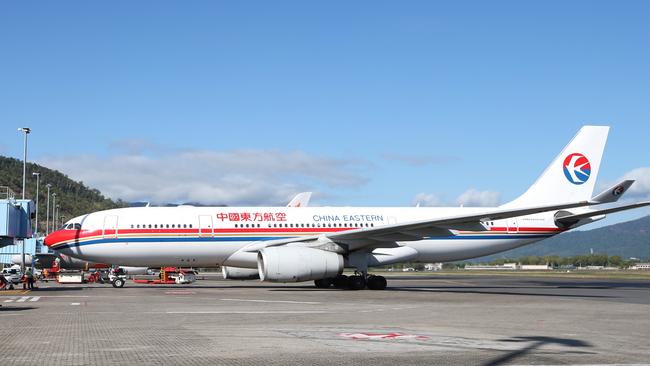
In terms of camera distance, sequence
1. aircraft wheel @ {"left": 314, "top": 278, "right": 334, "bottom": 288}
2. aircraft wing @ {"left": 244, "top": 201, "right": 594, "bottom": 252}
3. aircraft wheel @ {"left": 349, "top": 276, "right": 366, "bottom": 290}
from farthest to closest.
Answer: aircraft wheel @ {"left": 314, "top": 278, "right": 334, "bottom": 288}
aircraft wheel @ {"left": 349, "top": 276, "right": 366, "bottom": 290}
aircraft wing @ {"left": 244, "top": 201, "right": 594, "bottom": 252}

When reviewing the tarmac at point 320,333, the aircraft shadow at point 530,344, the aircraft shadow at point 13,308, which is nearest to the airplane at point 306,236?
the tarmac at point 320,333

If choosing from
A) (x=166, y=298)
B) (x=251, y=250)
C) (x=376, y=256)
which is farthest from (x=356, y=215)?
(x=166, y=298)

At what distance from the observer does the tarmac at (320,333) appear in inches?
436

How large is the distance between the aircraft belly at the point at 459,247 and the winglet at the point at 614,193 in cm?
676

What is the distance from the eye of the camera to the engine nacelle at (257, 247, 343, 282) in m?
28.6

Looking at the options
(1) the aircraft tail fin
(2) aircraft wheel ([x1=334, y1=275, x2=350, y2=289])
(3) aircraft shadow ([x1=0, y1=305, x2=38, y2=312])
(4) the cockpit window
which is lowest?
(3) aircraft shadow ([x1=0, y1=305, x2=38, y2=312])

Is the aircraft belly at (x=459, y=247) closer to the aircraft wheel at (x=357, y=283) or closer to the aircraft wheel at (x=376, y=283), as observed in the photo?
the aircraft wheel at (x=376, y=283)

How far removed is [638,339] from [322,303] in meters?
11.0

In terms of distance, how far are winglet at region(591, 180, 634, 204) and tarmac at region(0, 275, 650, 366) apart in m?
7.07

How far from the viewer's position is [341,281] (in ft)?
109

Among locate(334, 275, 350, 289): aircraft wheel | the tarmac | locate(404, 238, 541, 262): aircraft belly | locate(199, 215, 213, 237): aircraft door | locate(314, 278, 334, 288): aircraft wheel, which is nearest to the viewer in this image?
the tarmac

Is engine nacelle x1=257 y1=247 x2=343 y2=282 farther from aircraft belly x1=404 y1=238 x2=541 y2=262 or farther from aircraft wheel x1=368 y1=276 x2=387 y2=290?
aircraft belly x1=404 y1=238 x2=541 y2=262

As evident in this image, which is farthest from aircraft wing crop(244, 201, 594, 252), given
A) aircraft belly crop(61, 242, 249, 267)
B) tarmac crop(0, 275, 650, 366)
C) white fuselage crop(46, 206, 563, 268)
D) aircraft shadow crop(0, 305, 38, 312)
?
aircraft shadow crop(0, 305, 38, 312)

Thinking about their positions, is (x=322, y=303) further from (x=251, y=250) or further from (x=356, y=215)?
(x=356, y=215)
